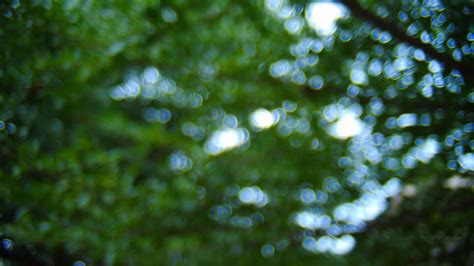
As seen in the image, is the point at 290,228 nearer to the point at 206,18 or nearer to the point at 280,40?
the point at 280,40

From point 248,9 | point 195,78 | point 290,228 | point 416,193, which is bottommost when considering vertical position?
point 290,228

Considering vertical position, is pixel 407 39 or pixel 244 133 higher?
pixel 244 133

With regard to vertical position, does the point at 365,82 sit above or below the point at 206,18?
below

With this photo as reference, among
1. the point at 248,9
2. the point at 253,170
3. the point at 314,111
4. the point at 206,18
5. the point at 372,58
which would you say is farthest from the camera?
the point at 253,170

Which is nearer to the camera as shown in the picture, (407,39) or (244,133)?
(407,39)

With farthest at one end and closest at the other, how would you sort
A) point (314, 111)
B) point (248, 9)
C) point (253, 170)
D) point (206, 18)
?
point (253, 170) → point (314, 111) → point (206, 18) → point (248, 9)

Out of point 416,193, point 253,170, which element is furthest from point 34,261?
point 416,193

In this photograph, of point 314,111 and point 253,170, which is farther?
point 253,170
